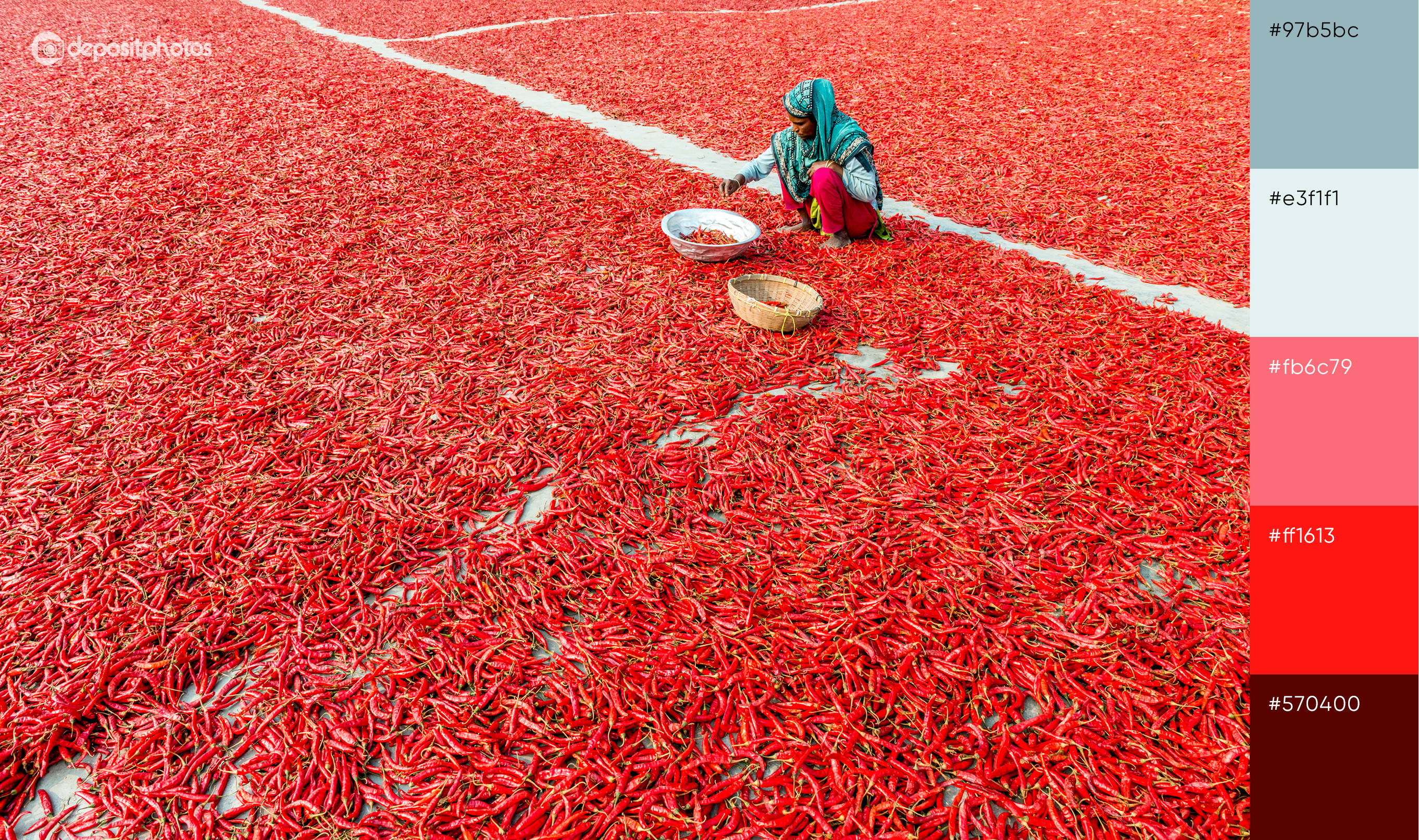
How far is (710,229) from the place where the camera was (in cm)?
639

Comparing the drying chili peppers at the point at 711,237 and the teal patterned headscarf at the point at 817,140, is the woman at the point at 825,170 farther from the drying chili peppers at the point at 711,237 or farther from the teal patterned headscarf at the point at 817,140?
→ the drying chili peppers at the point at 711,237

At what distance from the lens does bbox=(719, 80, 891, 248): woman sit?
5.80 meters

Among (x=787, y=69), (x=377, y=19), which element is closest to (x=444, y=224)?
(x=787, y=69)

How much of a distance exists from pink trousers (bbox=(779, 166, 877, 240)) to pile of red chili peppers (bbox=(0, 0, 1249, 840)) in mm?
267

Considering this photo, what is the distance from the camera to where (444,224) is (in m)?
6.97

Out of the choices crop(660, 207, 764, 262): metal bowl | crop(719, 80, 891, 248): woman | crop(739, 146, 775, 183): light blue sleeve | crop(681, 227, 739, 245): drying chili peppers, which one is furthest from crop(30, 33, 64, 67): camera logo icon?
crop(719, 80, 891, 248): woman

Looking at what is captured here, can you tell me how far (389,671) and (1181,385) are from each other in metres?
4.81

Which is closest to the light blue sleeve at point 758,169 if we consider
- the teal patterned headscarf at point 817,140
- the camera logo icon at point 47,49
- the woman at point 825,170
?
the woman at point 825,170

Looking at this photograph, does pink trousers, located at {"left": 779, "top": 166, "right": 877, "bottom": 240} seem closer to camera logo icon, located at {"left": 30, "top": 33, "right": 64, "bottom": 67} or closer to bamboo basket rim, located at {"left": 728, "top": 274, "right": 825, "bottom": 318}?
bamboo basket rim, located at {"left": 728, "top": 274, "right": 825, "bottom": 318}

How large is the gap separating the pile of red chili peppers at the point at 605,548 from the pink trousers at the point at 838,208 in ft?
0.88

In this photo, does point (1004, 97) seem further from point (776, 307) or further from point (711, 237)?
point (776, 307)

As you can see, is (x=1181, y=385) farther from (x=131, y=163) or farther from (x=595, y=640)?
(x=131, y=163)

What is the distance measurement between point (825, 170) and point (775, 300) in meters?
1.41

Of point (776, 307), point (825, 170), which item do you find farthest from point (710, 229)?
point (776, 307)
